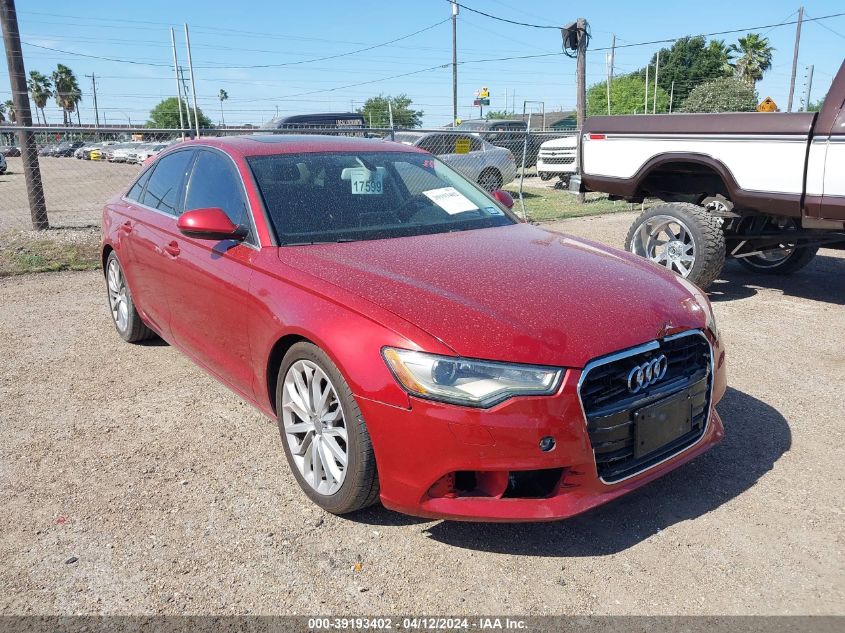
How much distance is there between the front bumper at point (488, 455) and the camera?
244 cm

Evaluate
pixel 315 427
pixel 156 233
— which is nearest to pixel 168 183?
pixel 156 233

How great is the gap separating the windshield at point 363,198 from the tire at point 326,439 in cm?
73

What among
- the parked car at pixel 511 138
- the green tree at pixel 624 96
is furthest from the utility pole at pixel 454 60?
the green tree at pixel 624 96

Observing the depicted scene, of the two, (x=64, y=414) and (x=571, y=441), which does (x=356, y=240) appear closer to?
(x=571, y=441)

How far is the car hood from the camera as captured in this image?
2.55 meters

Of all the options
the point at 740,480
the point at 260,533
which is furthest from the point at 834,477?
the point at 260,533

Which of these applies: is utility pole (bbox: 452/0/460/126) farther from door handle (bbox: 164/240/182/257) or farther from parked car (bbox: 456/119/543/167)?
door handle (bbox: 164/240/182/257)

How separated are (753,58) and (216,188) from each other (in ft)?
234

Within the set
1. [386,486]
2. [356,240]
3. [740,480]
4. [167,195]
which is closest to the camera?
[386,486]

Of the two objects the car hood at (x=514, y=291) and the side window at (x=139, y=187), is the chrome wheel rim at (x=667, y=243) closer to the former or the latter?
the car hood at (x=514, y=291)

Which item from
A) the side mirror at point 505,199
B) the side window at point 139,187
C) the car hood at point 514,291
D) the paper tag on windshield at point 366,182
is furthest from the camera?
the side window at point 139,187

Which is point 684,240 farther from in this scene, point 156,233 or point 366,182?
point 156,233

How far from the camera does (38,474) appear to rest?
3420 mm

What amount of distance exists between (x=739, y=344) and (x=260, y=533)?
392cm
